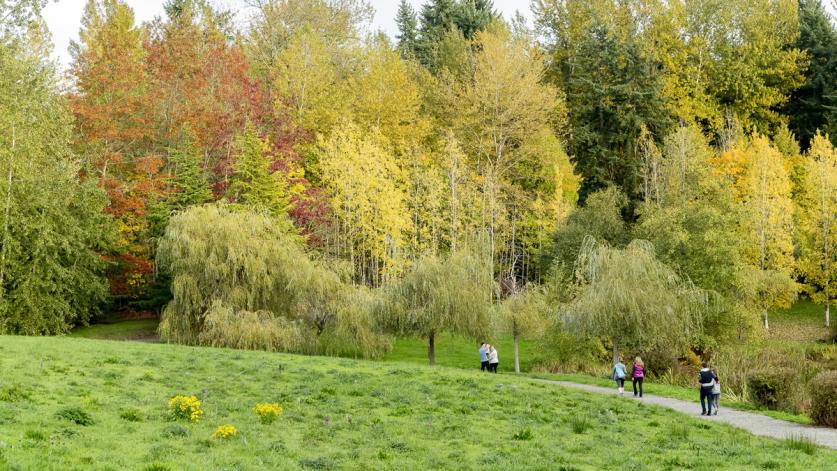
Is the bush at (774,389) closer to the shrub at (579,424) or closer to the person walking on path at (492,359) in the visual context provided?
the shrub at (579,424)

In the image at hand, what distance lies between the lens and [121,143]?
50781 millimetres

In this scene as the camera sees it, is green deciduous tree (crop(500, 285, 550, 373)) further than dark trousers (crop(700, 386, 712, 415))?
Yes

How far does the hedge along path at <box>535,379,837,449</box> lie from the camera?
1727 cm

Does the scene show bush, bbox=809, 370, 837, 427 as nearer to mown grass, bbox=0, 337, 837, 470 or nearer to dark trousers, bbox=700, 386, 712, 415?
dark trousers, bbox=700, 386, 712, 415

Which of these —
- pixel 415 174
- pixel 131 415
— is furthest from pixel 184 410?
pixel 415 174

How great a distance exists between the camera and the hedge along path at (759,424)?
56.6 feet

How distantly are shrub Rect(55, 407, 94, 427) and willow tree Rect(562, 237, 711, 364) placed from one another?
22425 millimetres

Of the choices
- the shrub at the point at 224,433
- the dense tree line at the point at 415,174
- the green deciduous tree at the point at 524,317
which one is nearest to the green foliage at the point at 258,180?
the dense tree line at the point at 415,174

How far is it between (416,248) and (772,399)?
100 ft

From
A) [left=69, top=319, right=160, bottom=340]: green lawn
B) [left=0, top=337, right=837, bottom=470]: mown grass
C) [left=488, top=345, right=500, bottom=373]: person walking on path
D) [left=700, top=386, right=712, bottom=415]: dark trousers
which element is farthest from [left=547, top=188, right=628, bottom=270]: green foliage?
[left=700, top=386, right=712, bottom=415]: dark trousers

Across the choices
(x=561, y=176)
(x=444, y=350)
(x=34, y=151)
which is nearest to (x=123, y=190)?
(x=34, y=151)

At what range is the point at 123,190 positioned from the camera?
153 ft

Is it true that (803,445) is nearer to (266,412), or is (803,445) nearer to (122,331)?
(266,412)

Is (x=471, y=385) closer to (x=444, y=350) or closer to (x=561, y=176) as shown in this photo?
(x=444, y=350)
